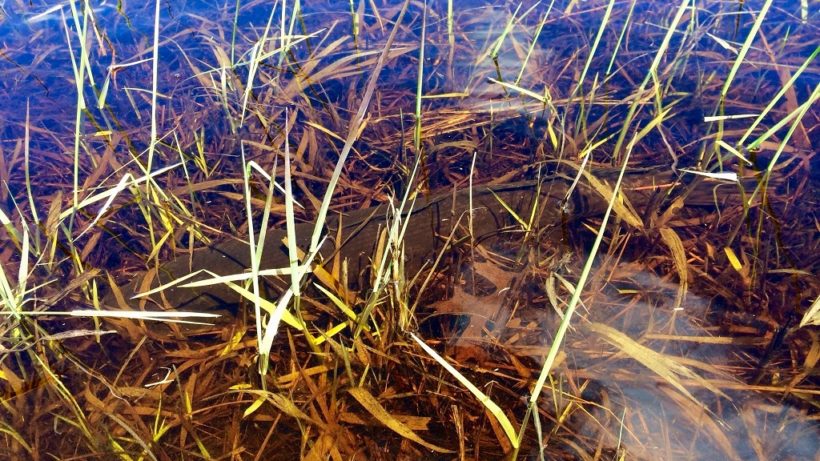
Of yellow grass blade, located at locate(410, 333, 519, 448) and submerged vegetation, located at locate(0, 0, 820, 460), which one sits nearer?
yellow grass blade, located at locate(410, 333, 519, 448)

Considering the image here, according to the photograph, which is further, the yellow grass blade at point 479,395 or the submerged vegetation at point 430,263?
the submerged vegetation at point 430,263

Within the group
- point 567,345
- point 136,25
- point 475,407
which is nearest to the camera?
point 475,407

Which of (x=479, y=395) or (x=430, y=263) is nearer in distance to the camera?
(x=479, y=395)

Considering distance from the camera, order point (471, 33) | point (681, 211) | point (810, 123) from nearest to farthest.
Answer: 1. point (681, 211)
2. point (810, 123)
3. point (471, 33)

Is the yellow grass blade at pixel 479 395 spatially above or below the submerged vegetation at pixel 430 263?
A: above

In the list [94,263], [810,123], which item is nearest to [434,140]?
[94,263]

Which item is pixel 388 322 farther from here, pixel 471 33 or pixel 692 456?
pixel 471 33

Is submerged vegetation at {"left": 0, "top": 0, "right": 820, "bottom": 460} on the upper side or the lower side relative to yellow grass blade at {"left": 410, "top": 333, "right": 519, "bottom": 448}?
lower

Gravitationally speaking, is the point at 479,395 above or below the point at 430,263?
above
